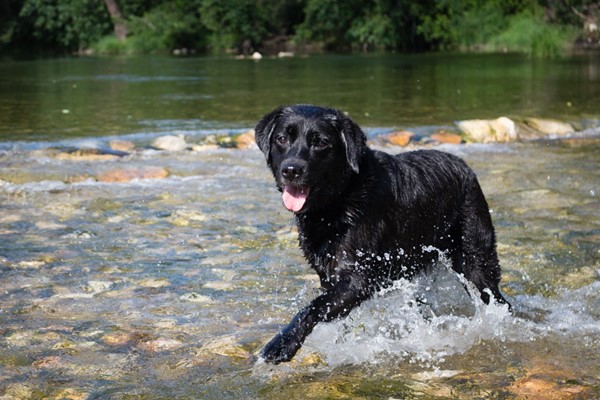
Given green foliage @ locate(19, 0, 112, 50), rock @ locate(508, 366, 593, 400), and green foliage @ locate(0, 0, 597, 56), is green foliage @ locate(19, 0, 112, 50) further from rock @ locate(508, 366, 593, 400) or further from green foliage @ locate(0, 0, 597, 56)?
rock @ locate(508, 366, 593, 400)

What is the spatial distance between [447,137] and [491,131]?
728 mm

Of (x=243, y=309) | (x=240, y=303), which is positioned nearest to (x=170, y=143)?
(x=240, y=303)

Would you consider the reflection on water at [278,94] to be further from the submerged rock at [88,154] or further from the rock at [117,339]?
the rock at [117,339]

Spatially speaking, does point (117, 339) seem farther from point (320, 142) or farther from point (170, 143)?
point (170, 143)

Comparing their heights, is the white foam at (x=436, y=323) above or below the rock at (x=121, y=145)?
above

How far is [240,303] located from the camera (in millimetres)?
6082

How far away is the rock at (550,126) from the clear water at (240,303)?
380 centimetres

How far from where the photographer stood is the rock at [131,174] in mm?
10914

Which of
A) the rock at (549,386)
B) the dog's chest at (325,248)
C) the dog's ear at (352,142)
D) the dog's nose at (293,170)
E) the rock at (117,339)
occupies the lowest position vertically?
the rock at (549,386)

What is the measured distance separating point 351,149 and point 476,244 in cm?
122

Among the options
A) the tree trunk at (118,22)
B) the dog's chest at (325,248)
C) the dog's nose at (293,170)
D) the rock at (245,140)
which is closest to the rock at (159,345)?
the dog's chest at (325,248)

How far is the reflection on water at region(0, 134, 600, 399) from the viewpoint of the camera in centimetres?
465

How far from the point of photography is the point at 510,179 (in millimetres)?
10586

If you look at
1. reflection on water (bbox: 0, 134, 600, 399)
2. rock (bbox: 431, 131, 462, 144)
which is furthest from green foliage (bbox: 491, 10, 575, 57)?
reflection on water (bbox: 0, 134, 600, 399)
